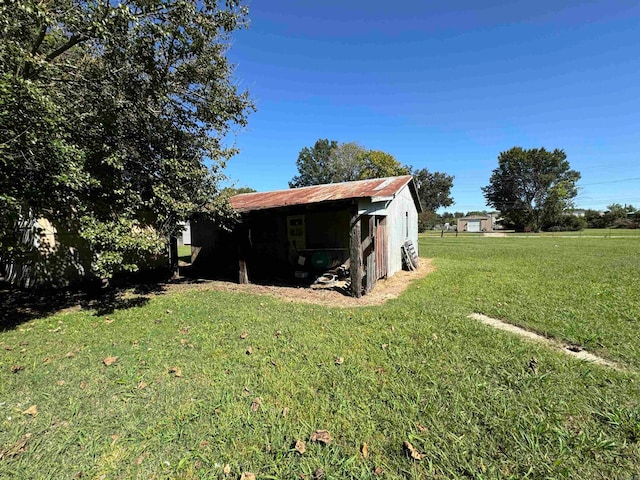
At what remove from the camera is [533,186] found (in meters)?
53.5

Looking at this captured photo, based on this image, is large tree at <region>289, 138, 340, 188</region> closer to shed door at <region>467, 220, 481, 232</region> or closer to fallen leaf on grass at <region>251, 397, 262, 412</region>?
shed door at <region>467, 220, 481, 232</region>

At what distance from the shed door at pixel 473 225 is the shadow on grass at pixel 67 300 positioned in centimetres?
6430

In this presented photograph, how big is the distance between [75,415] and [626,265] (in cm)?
1506

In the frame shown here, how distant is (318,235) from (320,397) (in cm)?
809

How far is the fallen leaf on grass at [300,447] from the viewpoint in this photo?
233cm

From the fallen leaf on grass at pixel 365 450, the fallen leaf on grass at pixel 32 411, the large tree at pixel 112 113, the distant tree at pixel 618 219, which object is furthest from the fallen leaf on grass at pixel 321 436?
the distant tree at pixel 618 219

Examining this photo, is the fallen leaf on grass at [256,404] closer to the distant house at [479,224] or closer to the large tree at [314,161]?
the large tree at [314,161]

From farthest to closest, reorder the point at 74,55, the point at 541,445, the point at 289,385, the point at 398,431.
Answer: the point at 74,55, the point at 289,385, the point at 398,431, the point at 541,445

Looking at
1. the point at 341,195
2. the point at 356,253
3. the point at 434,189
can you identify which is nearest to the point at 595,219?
the point at 434,189

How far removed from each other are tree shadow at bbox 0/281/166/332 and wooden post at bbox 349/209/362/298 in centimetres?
502

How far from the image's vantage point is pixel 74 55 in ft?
18.5

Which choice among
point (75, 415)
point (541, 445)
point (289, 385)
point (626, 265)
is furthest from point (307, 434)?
point (626, 265)

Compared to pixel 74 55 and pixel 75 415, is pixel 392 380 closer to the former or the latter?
pixel 75 415

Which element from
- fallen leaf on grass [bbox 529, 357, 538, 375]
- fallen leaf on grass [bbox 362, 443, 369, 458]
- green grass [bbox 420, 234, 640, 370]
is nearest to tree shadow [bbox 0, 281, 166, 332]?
fallen leaf on grass [bbox 362, 443, 369, 458]
